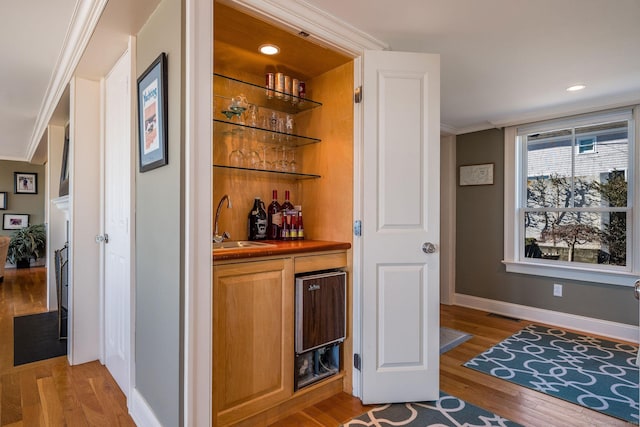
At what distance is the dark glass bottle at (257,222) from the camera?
7.54ft

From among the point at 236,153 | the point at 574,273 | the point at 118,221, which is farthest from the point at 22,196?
the point at 574,273

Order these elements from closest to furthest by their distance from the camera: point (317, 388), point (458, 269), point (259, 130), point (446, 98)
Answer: point (317, 388) → point (259, 130) → point (446, 98) → point (458, 269)

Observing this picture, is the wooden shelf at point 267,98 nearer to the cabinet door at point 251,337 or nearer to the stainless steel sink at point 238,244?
the stainless steel sink at point 238,244

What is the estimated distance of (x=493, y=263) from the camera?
3979 millimetres

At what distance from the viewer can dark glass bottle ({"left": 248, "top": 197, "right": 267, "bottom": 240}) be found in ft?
7.54

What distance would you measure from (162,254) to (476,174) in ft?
12.1

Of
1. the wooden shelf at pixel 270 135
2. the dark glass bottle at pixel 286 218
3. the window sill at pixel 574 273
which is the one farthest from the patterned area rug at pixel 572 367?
the wooden shelf at pixel 270 135

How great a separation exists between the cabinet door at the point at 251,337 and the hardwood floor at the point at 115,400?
0.86ft

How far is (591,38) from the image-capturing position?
2.09 meters

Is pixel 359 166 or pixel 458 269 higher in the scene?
A: pixel 359 166

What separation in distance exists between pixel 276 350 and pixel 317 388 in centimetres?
44

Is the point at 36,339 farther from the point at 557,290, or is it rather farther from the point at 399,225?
the point at 557,290

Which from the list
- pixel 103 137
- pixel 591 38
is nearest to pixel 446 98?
pixel 591 38

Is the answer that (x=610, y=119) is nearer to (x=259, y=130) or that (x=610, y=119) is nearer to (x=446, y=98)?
(x=446, y=98)
